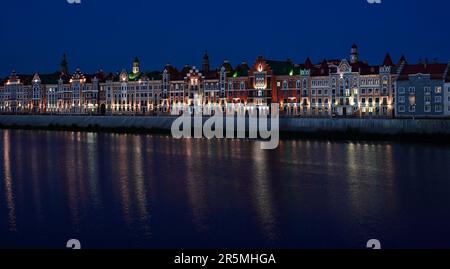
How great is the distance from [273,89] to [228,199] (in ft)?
159

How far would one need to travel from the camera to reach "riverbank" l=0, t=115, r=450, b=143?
4491 cm

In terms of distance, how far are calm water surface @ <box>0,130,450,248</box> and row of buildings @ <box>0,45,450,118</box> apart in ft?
67.1

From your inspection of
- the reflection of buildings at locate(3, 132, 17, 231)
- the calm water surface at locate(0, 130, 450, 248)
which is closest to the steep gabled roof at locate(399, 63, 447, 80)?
the calm water surface at locate(0, 130, 450, 248)

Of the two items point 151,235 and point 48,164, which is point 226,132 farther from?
point 151,235

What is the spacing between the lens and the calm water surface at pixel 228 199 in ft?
55.2

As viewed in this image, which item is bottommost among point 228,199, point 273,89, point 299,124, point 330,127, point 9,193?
point 228,199

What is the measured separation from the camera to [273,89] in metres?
69.8

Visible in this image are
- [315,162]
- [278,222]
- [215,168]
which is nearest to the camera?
[278,222]

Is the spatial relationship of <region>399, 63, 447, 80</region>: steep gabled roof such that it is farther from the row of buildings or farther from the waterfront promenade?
the waterfront promenade

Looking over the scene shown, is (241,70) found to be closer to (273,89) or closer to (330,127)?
(273,89)

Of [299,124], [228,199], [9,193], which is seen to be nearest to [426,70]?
[299,124]
